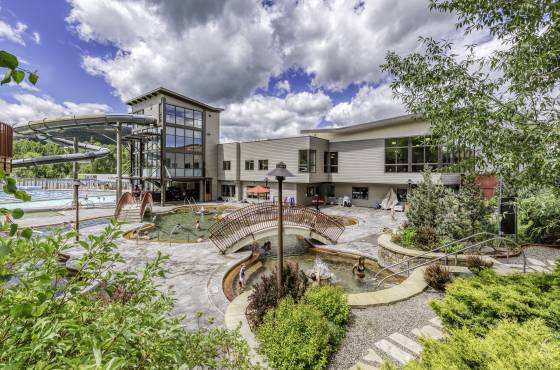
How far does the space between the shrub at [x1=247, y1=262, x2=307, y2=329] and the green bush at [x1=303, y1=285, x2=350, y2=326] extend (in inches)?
15.5

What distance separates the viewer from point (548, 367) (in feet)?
8.34

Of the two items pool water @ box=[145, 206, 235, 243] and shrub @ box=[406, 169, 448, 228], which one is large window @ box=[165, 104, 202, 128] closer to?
pool water @ box=[145, 206, 235, 243]

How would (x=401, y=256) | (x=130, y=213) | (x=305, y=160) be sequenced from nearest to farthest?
(x=401, y=256) → (x=130, y=213) → (x=305, y=160)

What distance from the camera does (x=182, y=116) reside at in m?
28.8

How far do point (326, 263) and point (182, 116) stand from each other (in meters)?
→ 24.5

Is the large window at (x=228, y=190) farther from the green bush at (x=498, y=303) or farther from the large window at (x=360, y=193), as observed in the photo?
the green bush at (x=498, y=303)

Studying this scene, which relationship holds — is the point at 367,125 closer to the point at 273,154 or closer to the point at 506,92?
the point at 273,154

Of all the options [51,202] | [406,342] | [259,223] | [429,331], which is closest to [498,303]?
[429,331]

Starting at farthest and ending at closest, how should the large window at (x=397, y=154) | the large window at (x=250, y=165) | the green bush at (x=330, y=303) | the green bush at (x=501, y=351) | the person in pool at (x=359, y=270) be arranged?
the large window at (x=250, y=165)
the large window at (x=397, y=154)
the person in pool at (x=359, y=270)
the green bush at (x=330, y=303)
the green bush at (x=501, y=351)

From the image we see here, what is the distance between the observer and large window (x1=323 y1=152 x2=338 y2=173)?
2756 cm

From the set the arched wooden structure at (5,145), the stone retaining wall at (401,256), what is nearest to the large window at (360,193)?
the stone retaining wall at (401,256)

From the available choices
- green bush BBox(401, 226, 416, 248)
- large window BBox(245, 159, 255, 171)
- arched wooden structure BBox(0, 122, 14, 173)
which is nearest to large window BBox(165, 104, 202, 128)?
large window BBox(245, 159, 255, 171)

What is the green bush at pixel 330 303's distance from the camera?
5727mm

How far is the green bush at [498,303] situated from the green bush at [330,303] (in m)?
1.89
